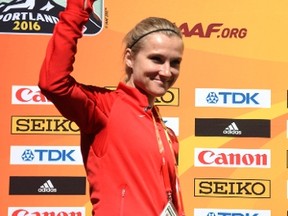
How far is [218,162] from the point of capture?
9.14 ft

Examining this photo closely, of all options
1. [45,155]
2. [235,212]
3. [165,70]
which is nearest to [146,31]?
[165,70]

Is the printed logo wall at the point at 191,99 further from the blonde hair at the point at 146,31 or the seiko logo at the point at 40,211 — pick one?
the blonde hair at the point at 146,31

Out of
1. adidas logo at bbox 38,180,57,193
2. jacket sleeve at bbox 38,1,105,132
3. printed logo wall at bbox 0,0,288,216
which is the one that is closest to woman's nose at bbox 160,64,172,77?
jacket sleeve at bbox 38,1,105,132

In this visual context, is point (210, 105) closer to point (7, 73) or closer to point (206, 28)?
point (206, 28)

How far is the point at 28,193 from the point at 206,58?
110 cm

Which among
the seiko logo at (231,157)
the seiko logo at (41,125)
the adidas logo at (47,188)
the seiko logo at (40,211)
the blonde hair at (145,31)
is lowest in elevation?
the seiko logo at (40,211)

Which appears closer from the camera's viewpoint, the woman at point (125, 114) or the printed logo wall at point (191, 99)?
the woman at point (125, 114)

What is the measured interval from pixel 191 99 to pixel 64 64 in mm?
1620

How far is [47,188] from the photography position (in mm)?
2787

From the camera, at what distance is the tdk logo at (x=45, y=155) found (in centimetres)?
277

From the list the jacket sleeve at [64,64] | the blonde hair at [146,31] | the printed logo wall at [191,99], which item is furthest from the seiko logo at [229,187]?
the jacket sleeve at [64,64]

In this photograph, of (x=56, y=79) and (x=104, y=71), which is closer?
(x=56, y=79)

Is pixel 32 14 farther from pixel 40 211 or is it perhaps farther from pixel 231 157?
pixel 231 157

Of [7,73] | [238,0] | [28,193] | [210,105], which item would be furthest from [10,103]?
[238,0]
